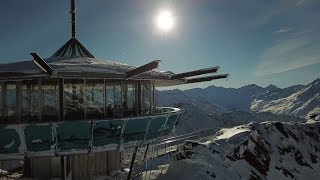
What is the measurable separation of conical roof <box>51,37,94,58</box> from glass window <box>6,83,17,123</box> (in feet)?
25.9

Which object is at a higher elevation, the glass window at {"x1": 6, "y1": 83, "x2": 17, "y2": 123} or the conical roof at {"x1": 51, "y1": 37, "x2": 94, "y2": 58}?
the conical roof at {"x1": 51, "y1": 37, "x2": 94, "y2": 58}

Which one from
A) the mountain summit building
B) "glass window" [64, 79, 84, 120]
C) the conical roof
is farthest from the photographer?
the conical roof

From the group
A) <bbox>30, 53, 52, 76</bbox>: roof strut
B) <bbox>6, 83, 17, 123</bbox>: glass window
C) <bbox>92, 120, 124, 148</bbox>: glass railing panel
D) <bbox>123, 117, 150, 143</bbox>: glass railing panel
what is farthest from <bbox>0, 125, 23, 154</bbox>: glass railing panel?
<bbox>123, 117, 150, 143</bbox>: glass railing panel

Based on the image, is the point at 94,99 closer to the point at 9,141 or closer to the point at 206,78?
the point at 9,141

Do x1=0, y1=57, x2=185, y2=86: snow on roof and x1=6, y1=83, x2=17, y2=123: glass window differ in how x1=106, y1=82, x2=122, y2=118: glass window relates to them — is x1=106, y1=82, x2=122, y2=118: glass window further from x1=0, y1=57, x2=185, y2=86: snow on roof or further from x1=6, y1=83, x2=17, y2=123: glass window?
x1=6, y1=83, x2=17, y2=123: glass window

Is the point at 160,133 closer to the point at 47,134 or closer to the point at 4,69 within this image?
the point at 47,134

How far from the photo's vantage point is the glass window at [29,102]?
24391 mm

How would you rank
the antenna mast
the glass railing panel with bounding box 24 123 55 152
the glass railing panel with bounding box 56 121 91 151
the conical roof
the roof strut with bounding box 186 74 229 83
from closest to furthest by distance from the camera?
the glass railing panel with bounding box 24 123 55 152, the glass railing panel with bounding box 56 121 91 151, the conical roof, the roof strut with bounding box 186 74 229 83, the antenna mast

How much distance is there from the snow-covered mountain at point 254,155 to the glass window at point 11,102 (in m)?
12.1

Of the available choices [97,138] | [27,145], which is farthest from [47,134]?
[97,138]

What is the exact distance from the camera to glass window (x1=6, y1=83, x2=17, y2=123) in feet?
80.8

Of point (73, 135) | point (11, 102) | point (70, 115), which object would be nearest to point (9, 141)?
point (11, 102)

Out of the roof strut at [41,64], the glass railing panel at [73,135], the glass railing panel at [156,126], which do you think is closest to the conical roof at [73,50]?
the glass railing panel at [156,126]

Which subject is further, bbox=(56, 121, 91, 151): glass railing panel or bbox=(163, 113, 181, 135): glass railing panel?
bbox=(163, 113, 181, 135): glass railing panel
